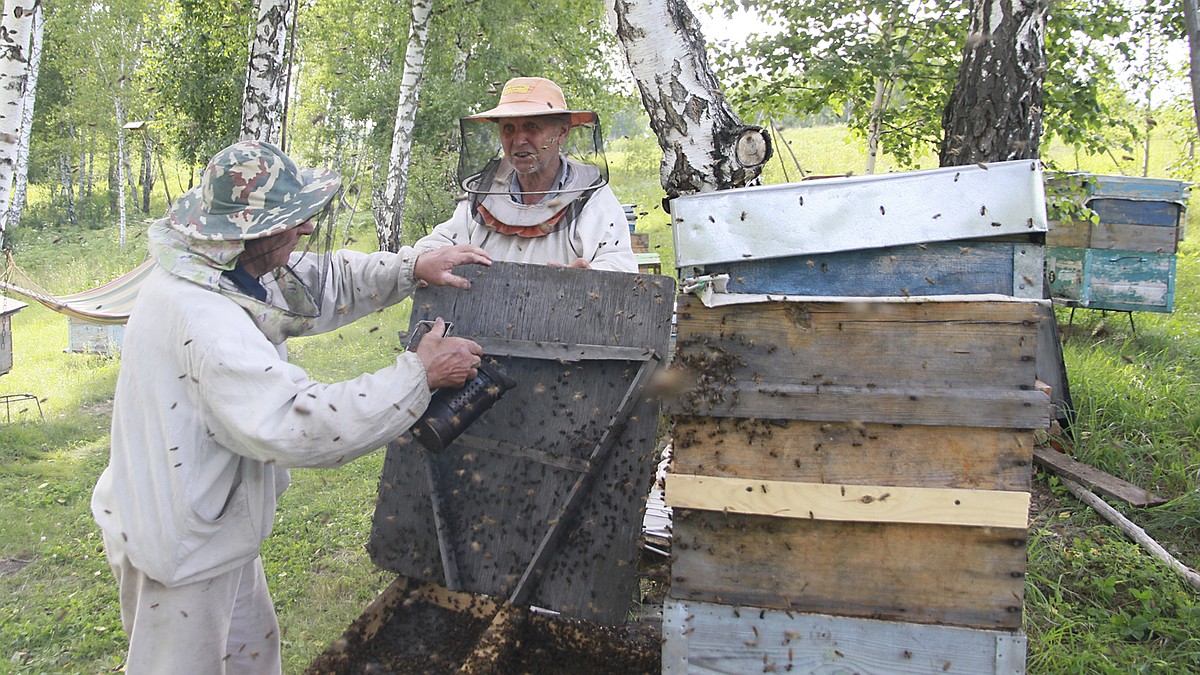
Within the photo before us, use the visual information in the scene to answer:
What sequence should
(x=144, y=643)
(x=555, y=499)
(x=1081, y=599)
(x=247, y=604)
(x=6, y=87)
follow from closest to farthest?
(x=144, y=643) → (x=247, y=604) → (x=555, y=499) → (x=1081, y=599) → (x=6, y=87)

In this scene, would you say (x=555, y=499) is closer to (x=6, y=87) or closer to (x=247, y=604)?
(x=247, y=604)

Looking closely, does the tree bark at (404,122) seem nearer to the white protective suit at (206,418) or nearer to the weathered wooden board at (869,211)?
the white protective suit at (206,418)

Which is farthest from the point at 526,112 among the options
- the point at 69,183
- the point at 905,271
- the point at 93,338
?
the point at 69,183

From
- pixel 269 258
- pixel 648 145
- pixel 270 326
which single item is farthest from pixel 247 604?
pixel 648 145

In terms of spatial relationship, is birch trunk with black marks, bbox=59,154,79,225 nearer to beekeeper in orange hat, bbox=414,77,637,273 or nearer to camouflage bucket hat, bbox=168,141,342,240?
beekeeper in orange hat, bbox=414,77,637,273

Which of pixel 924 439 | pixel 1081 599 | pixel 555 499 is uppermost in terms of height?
pixel 924 439

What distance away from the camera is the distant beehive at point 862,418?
1676 mm

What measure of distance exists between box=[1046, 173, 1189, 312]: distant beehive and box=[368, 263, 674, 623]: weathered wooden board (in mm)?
4883

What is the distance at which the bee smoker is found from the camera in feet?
7.48

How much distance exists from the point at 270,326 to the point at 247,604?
3.01 feet

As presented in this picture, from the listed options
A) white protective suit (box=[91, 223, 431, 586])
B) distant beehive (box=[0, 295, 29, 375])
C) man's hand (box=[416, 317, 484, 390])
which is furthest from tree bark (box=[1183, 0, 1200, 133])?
distant beehive (box=[0, 295, 29, 375])

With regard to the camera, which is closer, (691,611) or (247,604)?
(691,611)

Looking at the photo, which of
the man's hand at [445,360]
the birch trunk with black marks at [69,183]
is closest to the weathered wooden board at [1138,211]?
the man's hand at [445,360]

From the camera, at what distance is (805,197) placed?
1.70 meters
